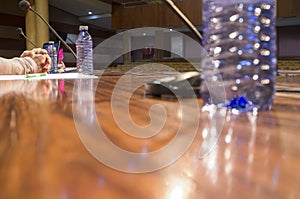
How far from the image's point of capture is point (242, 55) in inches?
14.1

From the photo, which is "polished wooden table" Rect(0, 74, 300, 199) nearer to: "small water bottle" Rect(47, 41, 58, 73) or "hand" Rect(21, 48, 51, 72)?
"hand" Rect(21, 48, 51, 72)

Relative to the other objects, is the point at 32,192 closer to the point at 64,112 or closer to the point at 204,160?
the point at 204,160

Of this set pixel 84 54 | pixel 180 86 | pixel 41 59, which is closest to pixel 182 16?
pixel 180 86

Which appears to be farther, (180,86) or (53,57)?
(53,57)

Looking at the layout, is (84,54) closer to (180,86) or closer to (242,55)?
(180,86)

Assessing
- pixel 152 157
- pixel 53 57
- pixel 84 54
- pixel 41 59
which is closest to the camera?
pixel 152 157

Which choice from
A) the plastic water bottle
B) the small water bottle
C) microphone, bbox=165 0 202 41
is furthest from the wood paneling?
microphone, bbox=165 0 202 41

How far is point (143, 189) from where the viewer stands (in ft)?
0.42

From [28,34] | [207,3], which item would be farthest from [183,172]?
[28,34]

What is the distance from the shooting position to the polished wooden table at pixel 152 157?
0.13 meters

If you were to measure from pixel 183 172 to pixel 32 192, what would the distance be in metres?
→ 0.07

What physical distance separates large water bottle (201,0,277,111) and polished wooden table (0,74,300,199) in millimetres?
49

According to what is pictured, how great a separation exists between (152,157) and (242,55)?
23 centimetres

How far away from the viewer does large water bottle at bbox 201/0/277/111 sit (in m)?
0.36
